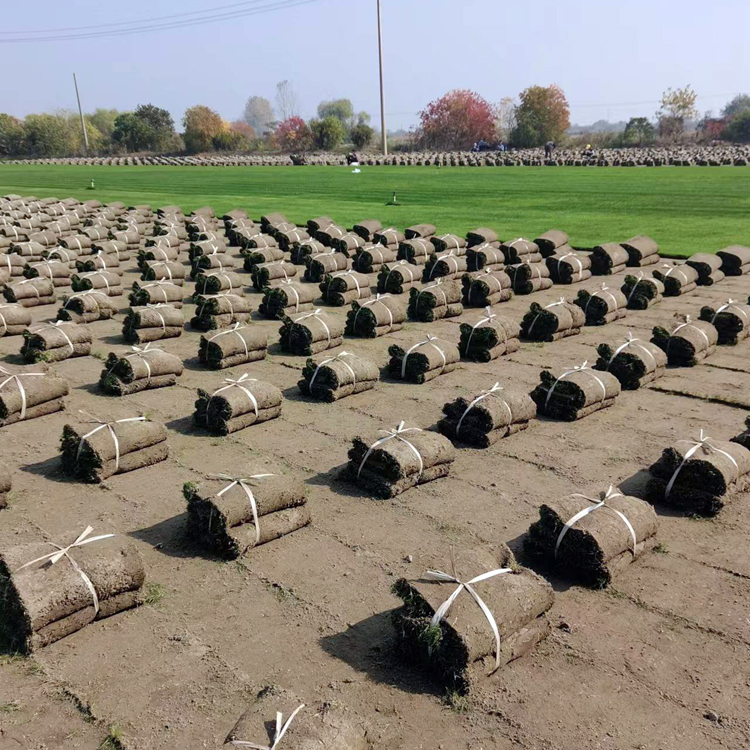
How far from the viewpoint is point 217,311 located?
20.0m

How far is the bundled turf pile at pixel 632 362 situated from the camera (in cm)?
1517

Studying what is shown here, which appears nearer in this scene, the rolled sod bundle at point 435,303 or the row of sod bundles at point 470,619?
the row of sod bundles at point 470,619

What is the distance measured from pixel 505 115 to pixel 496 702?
615 feet

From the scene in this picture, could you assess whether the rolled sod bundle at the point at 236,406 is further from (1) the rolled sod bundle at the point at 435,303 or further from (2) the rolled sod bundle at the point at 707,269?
(2) the rolled sod bundle at the point at 707,269

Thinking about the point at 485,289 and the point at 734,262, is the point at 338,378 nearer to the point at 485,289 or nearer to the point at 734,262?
the point at 485,289

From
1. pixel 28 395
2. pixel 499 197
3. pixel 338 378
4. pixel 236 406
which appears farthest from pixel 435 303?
pixel 499 197

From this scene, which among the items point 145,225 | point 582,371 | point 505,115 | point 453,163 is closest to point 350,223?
point 145,225

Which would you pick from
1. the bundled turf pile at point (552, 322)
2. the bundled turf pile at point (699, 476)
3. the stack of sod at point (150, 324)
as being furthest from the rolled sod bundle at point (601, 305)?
the stack of sod at point (150, 324)

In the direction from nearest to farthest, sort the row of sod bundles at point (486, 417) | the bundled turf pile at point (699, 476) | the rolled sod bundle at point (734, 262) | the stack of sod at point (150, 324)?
the bundled turf pile at point (699, 476) < the row of sod bundles at point (486, 417) < the stack of sod at point (150, 324) < the rolled sod bundle at point (734, 262)

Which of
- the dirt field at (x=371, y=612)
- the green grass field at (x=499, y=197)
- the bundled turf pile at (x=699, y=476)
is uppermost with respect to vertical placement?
the green grass field at (x=499, y=197)

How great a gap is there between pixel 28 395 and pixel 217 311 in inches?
274

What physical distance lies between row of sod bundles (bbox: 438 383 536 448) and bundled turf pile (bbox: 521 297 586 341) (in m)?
5.94

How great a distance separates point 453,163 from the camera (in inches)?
3706

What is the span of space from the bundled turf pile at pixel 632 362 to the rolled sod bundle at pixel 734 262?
1145 centimetres
